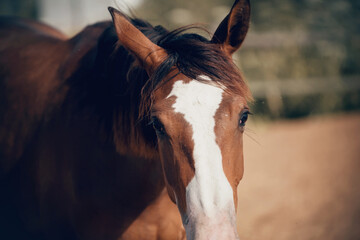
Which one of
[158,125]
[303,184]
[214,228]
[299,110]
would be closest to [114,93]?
[158,125]

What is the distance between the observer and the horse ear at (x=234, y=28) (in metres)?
1.89

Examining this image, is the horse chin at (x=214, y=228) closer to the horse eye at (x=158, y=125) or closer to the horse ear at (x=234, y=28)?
the horse eye at (x=158, y=125)

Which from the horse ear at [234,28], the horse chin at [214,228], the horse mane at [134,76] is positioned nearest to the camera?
the horse chin at [214,228]

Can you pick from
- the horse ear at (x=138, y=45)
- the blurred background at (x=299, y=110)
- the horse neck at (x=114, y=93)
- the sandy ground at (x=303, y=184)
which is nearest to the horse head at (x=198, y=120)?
the horse ear at (x=138, y=45)

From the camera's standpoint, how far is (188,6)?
41.6 feet

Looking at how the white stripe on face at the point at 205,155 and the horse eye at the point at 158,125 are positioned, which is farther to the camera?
the horse eye at the point at 158,125

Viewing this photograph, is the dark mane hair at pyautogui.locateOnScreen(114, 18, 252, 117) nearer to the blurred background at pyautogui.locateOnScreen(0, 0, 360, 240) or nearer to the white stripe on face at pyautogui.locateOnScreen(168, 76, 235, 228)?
the white stripe on face at pyautogui.locateOnScreen(168, 76, 235, 228)

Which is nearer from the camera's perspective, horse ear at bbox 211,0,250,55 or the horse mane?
the horse mane

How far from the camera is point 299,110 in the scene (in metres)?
8.36

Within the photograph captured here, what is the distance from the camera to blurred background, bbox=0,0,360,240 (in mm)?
4105

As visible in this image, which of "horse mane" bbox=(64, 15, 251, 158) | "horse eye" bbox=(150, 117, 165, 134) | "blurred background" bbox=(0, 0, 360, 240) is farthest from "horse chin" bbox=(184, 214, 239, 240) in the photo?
"blurred background" bbox=(0, 0, 360, 240)

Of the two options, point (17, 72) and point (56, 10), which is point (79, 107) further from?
point (56, 10)

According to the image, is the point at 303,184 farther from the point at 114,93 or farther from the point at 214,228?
the point at 214,228

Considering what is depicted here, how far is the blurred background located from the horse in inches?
79.5
